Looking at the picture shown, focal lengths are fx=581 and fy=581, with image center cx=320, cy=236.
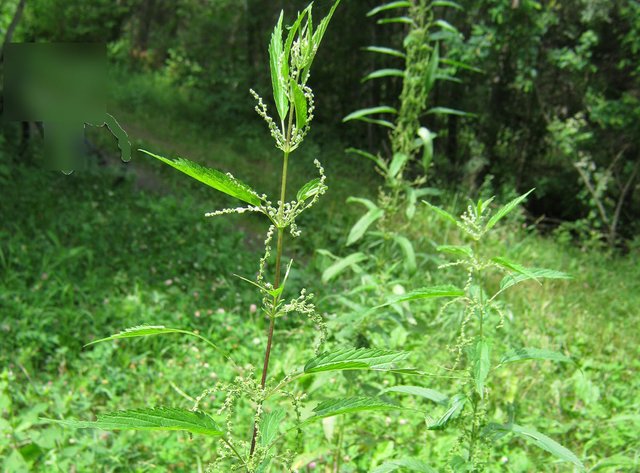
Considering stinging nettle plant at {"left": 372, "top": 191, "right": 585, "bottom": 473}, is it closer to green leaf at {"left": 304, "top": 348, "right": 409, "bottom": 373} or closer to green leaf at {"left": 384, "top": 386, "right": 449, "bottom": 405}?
green leaf at {"left": 384, "top": 386, "right": 449, "bottom": 405}

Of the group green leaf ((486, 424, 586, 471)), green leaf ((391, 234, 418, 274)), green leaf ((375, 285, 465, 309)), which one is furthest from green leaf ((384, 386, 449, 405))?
green leaf ((391, 234, 418, 274))

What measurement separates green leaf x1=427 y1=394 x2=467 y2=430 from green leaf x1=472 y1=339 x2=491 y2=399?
0.07m

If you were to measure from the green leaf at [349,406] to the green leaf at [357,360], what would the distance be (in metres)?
0.06

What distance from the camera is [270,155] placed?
28.6 ft

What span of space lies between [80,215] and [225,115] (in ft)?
17.8

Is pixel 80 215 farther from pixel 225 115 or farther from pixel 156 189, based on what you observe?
pixel 225 115

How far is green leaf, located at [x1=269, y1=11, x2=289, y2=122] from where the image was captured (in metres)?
0.94

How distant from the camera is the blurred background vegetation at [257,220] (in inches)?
117

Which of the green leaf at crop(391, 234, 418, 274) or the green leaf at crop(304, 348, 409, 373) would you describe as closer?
the green leaf at crop(304, 348, 409, 373)

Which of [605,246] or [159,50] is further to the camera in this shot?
[159,50]

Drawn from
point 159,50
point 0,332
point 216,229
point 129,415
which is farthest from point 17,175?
point 159,50

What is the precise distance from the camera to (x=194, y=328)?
12.2ft

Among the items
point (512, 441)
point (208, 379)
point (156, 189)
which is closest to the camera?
point (512, 441)

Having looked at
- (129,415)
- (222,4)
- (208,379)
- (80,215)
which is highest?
(222,4)
